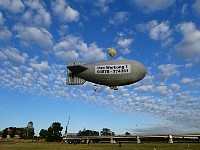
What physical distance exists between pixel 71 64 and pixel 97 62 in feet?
13.3

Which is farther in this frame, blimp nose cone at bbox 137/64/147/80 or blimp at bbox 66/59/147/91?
blimp nose cone at bbox 137/64/147/80

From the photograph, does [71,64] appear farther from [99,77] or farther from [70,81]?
[99,77]

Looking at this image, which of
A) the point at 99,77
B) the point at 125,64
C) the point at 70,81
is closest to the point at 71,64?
the point at 70,81

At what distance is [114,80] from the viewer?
37.8 metres

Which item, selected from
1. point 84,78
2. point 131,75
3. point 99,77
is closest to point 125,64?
point 131,75

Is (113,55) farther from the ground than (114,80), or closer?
farther from the ground

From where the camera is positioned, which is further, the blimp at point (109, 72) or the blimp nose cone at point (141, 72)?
the blimp nose cone at point (141, 72)

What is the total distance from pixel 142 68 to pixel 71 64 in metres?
10.4

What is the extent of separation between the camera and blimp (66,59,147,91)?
36.9 metres

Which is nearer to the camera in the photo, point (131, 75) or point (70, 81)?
point (131, 75)

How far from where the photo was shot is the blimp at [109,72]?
3694cm

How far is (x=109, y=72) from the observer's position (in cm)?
3716

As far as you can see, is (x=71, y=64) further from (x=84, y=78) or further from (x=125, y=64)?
(x=125, y=64)

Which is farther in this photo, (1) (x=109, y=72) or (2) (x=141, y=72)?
(2) (x=141, y=72)
